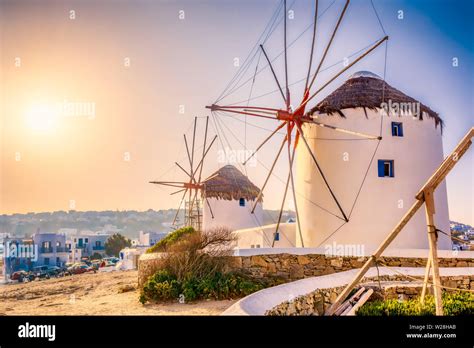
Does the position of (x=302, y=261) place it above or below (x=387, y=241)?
below

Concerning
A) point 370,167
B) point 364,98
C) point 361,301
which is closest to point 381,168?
point 370,167

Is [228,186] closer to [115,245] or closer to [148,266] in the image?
[148,266]

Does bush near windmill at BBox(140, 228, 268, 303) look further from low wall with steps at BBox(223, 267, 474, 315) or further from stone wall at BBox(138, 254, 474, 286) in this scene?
low wall with steps at BBox(223, 267, 474, 315)

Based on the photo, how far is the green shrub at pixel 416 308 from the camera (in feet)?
22.1

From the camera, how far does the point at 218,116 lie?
38.1ft

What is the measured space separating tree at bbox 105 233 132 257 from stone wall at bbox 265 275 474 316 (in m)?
35.8

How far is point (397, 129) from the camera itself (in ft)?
42.7

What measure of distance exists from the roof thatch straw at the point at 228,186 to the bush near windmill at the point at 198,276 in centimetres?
1052

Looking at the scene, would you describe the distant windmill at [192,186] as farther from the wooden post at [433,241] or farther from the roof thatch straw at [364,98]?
the wooden post at [433,241]

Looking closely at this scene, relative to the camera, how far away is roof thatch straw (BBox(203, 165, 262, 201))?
21.1m

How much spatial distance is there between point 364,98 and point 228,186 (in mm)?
9778

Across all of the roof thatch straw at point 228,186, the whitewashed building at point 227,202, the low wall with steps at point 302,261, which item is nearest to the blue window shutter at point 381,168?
the low wall with steps at point 302,261
